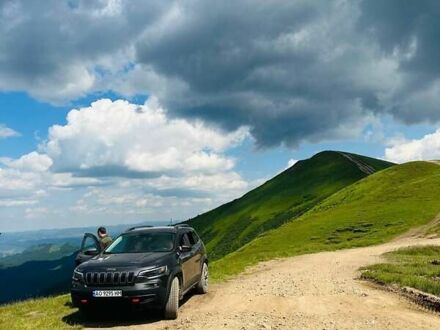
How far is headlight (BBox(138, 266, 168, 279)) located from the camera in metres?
13.7

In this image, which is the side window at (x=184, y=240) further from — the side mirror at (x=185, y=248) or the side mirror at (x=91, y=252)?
the side mirror at (x=91, y=252)

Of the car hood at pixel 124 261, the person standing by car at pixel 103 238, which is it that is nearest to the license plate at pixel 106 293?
the car hood at pixel 124 261

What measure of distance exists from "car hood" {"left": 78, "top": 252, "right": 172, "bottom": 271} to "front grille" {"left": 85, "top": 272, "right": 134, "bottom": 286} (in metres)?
0.20

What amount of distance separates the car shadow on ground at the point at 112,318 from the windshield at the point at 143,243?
1.78 metres

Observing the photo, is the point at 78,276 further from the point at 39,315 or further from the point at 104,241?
the point at 104,241

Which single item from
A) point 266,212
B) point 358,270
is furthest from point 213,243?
point 358,270

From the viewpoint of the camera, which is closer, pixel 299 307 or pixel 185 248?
pixel 299 307

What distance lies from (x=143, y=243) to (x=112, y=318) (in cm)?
241

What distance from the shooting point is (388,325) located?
41.1 feet

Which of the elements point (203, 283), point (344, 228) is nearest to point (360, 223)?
point (344, 228)

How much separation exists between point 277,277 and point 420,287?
22.1ft

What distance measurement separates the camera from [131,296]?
43.9 ft

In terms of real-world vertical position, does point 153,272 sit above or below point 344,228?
below

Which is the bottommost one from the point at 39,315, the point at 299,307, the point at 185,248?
the point at 299,307
